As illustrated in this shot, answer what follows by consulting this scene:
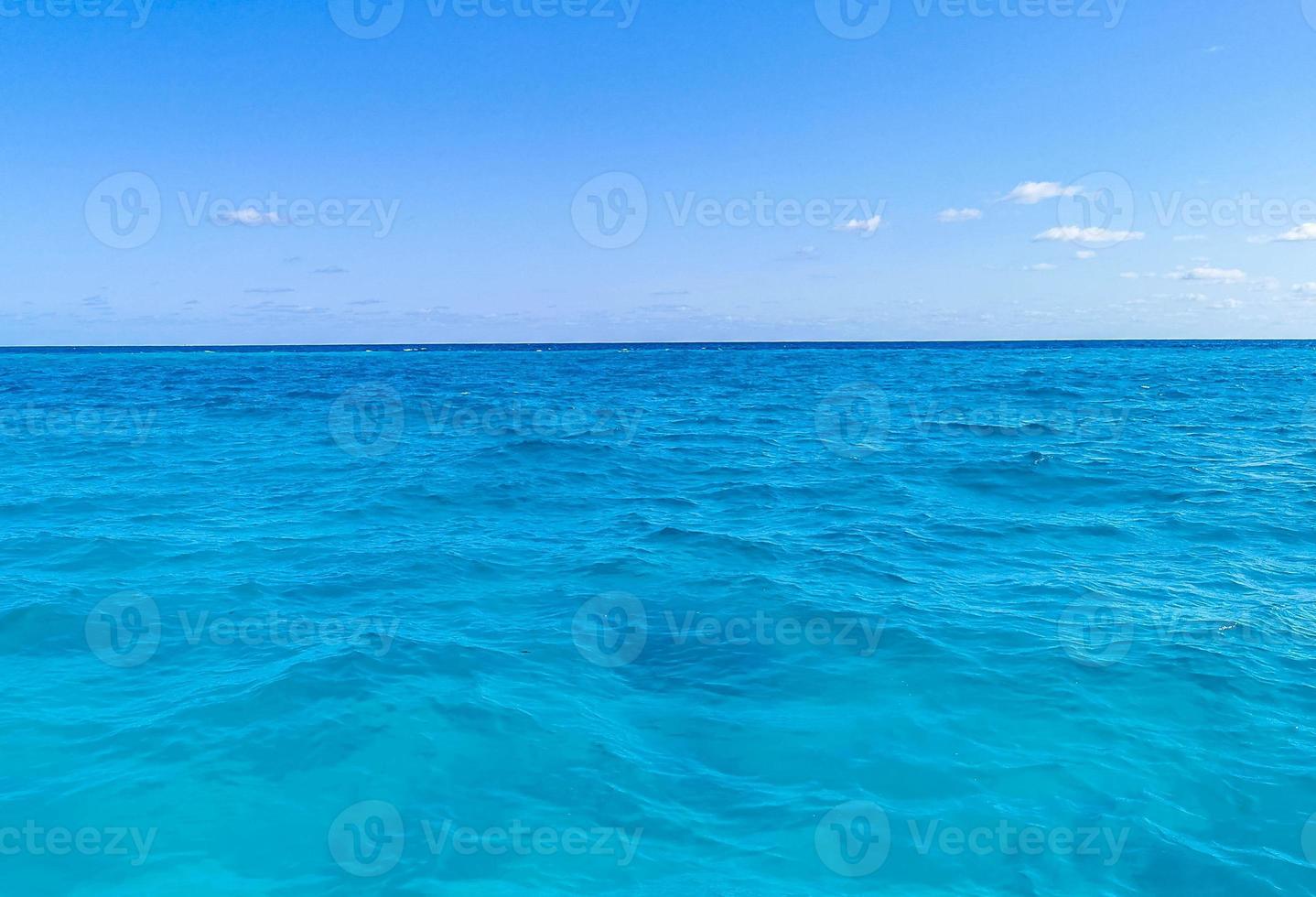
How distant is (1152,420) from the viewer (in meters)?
34.5

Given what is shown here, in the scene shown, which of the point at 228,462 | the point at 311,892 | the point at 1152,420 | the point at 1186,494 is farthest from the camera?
the point at 1152,420

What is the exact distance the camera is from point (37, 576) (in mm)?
13445

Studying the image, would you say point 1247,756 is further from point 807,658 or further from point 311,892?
point 311,892

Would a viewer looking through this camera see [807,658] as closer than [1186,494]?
Yes

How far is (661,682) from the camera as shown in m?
10.1

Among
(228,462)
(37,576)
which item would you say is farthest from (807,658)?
(228,462)

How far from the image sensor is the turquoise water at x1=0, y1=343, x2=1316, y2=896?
22.9 feet

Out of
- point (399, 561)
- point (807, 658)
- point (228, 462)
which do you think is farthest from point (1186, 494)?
point (228, 462)

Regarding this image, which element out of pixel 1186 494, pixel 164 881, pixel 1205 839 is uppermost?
pixel 1186 494

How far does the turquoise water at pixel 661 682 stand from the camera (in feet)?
22.9

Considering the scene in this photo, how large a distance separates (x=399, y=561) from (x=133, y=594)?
14.5ft

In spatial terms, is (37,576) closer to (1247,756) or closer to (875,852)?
(875,852)

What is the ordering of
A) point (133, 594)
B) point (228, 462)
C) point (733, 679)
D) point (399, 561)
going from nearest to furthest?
point (733, 679)
point (133, 594)
point (399, 561)
point (228, 462)

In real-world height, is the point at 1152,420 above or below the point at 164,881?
above
